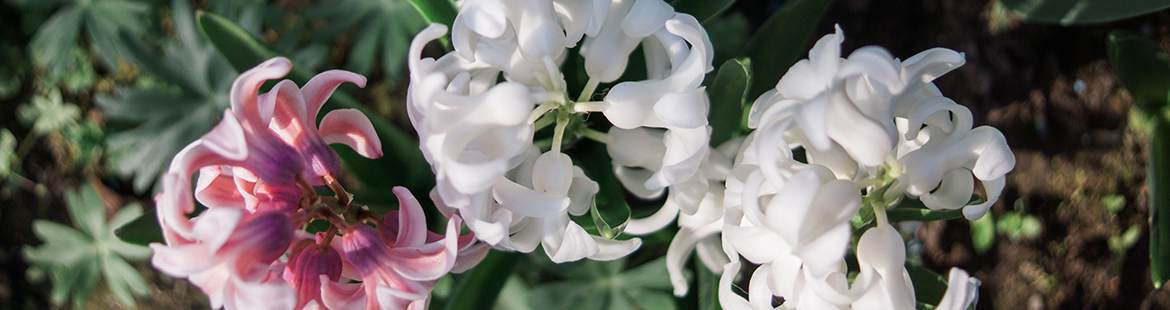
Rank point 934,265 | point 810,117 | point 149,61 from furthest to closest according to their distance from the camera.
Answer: point 934,265 → point 149,61 → point 810,117

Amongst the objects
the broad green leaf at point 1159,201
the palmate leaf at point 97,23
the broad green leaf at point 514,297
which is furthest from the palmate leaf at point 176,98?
the broad green leaf at point 1159,201

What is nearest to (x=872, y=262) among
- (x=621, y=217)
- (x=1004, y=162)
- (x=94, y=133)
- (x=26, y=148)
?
(x=1004, y=162)

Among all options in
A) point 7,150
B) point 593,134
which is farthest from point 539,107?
point 7,150

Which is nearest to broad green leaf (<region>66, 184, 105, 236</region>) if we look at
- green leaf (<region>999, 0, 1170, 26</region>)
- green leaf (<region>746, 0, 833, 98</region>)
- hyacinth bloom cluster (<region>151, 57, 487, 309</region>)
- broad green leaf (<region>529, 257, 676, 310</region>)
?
broad green leaf (<region>529, 257, 676, 310</region>)

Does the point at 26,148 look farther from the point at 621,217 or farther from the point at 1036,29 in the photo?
the point at 1036,29

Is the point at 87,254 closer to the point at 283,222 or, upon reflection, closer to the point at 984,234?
the point at 283,222

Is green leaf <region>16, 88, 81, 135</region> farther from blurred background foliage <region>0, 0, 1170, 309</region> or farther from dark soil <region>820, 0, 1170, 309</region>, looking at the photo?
dark soil <region>820, 0, 1170, 309</region>
